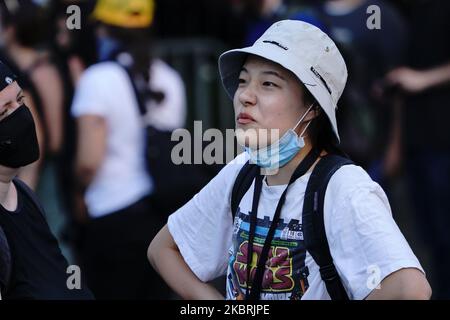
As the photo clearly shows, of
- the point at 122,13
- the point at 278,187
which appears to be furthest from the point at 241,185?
the point at 122,13

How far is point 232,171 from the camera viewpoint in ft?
12.8

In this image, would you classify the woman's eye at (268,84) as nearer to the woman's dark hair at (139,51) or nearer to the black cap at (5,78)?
the black cap at (5,78)

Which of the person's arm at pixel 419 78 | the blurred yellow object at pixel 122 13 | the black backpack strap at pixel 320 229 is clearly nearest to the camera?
the black backpack strap at pixel 320 229

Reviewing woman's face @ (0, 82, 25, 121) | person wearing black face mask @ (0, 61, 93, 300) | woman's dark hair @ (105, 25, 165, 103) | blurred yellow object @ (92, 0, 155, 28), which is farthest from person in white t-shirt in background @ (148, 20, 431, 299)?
blurred yellow object @ (92, 0, 155, 28)

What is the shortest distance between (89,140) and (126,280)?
0.78 meters

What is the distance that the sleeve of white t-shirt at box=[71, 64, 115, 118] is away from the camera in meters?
5.92

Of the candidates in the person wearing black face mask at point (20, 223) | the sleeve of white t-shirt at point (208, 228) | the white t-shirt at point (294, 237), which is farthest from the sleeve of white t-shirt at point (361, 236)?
the person wearing black face mask at point (20, 223)

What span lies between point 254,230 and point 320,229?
269 millimetres

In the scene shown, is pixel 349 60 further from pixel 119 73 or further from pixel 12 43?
pixel 12 43

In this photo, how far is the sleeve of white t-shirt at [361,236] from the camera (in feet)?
11.0

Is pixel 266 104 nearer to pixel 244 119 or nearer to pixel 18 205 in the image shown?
pixel 244 119

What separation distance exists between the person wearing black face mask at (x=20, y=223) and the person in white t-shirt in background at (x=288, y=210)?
15.7 inches

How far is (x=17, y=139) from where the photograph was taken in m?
3.89
